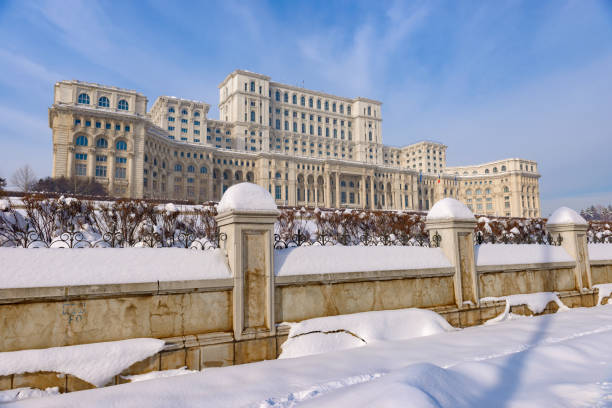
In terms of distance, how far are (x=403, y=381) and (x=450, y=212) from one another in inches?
232

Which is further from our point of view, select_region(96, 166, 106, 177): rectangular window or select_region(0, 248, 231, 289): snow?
select_region(96, 166, 106, 177): rectangular window

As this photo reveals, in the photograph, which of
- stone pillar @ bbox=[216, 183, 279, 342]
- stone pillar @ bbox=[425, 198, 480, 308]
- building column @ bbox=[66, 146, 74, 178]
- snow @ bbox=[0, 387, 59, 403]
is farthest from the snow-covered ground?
building column @ bbox=[66, 146, 74, 178]

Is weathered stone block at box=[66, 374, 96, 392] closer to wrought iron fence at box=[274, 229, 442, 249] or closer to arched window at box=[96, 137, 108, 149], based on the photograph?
wrought iron fence at box=[274, 229, 442, 249]

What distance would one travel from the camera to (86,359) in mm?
4793

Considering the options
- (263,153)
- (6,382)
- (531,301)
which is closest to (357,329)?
(6,382)

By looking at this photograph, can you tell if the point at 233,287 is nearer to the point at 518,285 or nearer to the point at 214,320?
the point at 214,320

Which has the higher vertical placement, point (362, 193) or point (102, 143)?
point (102, 143)

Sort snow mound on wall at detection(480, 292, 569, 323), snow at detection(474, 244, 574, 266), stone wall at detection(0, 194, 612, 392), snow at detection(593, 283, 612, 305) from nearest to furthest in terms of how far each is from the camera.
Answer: stone wall at detection(0, 194, 612, 392) < snow mound on wall at detection(480, 292, 569, 323) < snow at detection(474, 244, 574, 266) < snow at detection(593, 283, 612, 305)

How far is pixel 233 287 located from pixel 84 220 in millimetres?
12571

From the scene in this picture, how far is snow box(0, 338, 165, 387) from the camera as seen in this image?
4.49 meters

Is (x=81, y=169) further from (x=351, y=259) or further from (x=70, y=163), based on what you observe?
(x=351, y=259)

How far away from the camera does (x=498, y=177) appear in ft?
419

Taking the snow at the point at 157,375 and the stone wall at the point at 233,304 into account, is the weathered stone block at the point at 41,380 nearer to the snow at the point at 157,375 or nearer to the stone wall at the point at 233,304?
the stone wall at the point at 233,304

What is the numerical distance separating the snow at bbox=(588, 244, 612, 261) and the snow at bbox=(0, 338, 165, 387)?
45.0ft
